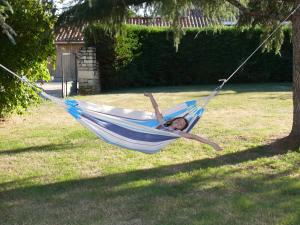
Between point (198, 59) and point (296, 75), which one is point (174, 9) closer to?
point (296, 75)

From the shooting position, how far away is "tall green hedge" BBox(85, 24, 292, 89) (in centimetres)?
1741

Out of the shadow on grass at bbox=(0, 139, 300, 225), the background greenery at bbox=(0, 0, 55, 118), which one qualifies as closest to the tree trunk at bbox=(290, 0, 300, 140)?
the shadow on grass at bbox=(0, 139, 300, 225)

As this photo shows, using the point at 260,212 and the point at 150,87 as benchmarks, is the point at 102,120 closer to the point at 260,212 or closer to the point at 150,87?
the point at 260,212

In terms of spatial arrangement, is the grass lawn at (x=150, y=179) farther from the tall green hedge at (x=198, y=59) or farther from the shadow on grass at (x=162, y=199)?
the tall green hedge at (x=198, y=59)

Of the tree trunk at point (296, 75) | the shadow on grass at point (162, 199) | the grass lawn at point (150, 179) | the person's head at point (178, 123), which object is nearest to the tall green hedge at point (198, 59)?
the grass lawn at point (150, 179)

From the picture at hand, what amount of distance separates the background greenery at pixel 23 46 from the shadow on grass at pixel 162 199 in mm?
3730

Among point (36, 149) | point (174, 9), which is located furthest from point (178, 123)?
point (174, 9)

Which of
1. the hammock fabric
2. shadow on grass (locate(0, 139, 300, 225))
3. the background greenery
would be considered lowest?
shadow on grass (locate(0, 139, 300, 225))

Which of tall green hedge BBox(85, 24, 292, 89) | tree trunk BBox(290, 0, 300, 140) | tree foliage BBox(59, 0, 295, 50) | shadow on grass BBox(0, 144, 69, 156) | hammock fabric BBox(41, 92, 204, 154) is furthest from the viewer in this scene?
tall green hedge BBox(85, 24, 292, 89)

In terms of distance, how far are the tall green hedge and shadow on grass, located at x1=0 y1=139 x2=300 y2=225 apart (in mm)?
11903

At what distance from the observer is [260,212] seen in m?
4.09

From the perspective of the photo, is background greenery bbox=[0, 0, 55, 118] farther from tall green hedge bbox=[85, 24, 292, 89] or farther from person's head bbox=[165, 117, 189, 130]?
tall green hedge bbox=[85, 24, 292, 89]

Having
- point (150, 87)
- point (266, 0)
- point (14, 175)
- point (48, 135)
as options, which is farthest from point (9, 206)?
point (150, 87)

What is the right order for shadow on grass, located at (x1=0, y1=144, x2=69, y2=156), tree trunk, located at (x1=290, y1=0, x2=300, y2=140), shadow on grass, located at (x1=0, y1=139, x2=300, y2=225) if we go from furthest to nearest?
1. shadow on grass, located at (x1=0, y1=144, x2=69, y2=156)
2. tree trunk, located at (x1=290, y1=0, x2=300, y2=140)
3. shadow on grass, located at (x1=0, y1=139, x2=300, y2=225)
